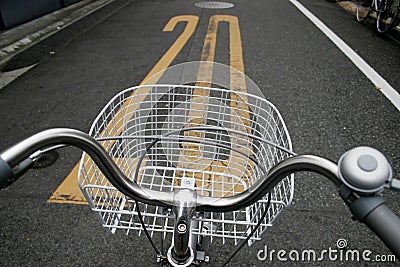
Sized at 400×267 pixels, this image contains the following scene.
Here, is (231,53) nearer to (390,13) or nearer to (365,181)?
(390,13)

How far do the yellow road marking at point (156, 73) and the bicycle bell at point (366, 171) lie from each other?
0.89 metres

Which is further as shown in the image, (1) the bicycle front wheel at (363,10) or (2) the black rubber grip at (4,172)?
(1) the bicycle front wheel at (363,10)

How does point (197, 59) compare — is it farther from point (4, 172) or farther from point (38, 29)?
point (4, 172)

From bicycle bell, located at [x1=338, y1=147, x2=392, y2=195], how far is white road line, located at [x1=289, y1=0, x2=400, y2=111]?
3387mm

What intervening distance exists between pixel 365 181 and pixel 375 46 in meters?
5.54

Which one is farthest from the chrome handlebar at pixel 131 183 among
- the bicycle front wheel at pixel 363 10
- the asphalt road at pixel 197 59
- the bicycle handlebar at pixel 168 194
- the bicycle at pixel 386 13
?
the bicycle front wheel at pixel 363 10

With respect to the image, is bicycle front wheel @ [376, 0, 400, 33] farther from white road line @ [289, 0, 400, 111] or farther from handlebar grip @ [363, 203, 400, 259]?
handlebar grip @ [363, 203, 400, 259]

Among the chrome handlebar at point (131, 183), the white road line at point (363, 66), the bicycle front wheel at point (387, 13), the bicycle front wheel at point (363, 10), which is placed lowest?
the white road line at point (363, 66)

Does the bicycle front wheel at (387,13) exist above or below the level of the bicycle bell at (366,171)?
below

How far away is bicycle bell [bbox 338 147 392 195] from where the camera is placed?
540mm

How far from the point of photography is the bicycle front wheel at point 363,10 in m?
6.41

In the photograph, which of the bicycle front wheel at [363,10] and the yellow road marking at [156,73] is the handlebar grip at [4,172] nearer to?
the yellow road marking at [156,73]

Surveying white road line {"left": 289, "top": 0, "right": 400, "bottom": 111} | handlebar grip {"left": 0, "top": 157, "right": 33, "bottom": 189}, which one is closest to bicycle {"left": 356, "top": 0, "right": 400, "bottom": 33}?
white road line {"left": 289, "top": 0, "right": 400, "bottom": 111}

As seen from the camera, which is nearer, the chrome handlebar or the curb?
the chrome handlebar
